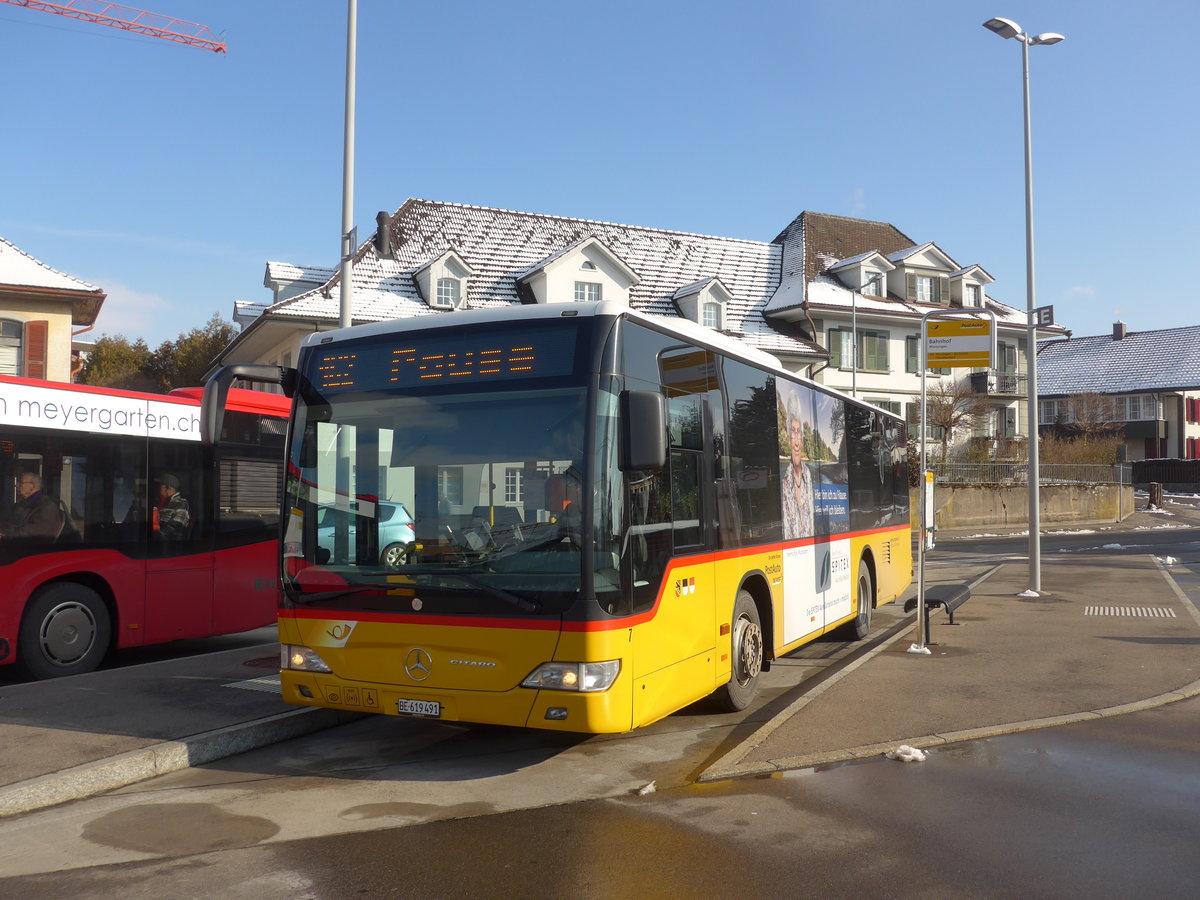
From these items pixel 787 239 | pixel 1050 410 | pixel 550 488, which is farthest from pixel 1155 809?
pixel 1050 410

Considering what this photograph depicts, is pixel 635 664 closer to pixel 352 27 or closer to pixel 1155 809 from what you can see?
pixel 1155 809

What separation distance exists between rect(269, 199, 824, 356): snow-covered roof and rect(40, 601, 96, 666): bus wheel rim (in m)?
23.7

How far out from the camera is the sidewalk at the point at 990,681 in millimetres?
7406

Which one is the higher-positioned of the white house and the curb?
the white house

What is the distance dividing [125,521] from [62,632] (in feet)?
3.94

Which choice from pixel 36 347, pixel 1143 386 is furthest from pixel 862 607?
pixel 1143 386

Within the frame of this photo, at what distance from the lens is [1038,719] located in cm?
806

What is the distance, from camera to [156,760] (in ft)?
22.6

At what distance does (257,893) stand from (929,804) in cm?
364

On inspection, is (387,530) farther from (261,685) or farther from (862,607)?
(862,607)

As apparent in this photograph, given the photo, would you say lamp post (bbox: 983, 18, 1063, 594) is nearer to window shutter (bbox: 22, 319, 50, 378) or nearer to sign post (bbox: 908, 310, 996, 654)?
sign post (bbox: 908, 310, 996, 654)

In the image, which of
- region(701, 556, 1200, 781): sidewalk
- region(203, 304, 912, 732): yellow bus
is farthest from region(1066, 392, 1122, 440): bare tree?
region(203, 304, 912, 732): yellow bus

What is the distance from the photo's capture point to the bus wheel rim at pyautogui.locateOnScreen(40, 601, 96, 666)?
9.81 meters

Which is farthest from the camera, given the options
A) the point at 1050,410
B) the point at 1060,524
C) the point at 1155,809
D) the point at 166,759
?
the point at 1050,410
